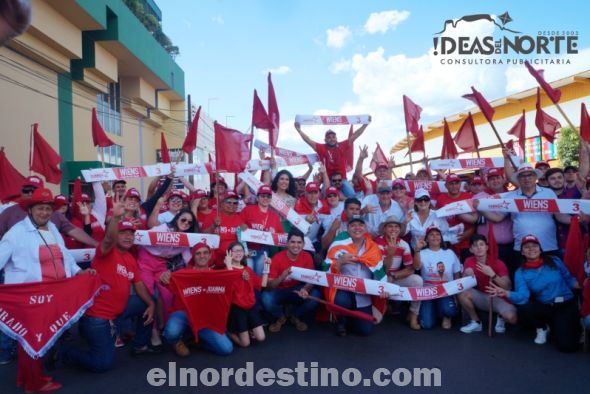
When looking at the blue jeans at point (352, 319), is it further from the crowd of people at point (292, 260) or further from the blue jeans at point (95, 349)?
the blue jeans at point (95, 349)

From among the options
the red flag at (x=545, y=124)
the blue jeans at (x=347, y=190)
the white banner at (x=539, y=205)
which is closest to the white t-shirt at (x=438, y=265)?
the white banner at (x=539, y=205)

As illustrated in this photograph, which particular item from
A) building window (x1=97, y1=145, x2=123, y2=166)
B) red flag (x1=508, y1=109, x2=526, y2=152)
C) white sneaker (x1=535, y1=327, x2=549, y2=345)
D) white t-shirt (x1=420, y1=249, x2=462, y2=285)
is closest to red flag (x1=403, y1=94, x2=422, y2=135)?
red flag (x1=508, y1=109, x2=526, y2=152)

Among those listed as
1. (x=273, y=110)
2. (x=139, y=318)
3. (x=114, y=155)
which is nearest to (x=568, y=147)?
(x=273, y=110)

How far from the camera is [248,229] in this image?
20.8 feet

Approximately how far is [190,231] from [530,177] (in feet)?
15.9

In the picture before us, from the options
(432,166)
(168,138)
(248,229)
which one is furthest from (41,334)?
(168,138)

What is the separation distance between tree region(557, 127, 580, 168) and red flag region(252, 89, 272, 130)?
14.3m

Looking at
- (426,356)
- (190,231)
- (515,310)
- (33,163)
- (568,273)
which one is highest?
(33,163)

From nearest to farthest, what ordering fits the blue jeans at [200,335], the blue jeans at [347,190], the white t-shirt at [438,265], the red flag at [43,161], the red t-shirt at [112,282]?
the red t-shirt at [112,282] → the blue jeans at [200,335] → the white t-shirt at [438,265] → the red flag at [43,161] → the blue jeans at [347,190]

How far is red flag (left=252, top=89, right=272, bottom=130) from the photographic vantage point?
8.16 meters

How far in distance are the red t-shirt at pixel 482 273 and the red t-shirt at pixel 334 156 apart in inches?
117

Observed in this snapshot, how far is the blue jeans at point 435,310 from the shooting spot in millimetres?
5957

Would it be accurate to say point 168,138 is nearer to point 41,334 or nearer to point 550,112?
point 550,112

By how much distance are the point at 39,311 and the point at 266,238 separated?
2.99m
